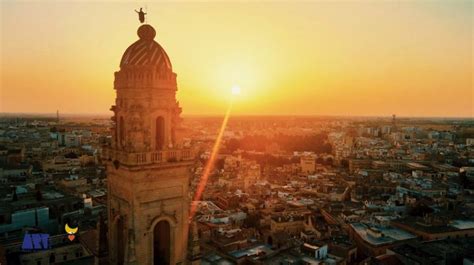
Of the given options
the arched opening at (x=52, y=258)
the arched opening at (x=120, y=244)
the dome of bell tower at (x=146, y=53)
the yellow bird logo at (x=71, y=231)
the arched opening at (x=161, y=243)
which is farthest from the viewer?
the yellow bird logo at (x=71, y=231)

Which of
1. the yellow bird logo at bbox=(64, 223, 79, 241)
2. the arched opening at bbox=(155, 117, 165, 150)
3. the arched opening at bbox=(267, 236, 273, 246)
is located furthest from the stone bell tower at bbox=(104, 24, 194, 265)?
the arched opening at bbox=(267, 236, 273, 246)

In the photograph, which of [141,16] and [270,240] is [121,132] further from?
[270,240]

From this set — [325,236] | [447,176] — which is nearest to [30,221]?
[325,236]

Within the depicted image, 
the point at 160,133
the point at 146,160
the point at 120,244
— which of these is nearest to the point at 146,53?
the point at 160,133

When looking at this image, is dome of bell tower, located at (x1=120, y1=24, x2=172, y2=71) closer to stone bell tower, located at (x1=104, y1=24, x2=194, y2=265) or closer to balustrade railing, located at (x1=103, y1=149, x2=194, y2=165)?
stone bell tower, located at (x1=104, y1=24, x2=194, y2=265)

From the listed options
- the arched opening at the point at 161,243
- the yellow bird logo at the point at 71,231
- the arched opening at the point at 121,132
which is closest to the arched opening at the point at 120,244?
the arched opening at the point at 161,243

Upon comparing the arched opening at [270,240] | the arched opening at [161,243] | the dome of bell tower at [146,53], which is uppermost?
the dome of bell tower at [146,53]

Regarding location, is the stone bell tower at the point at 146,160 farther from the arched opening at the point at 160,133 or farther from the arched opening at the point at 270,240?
the arched opening at the point at 270,240
